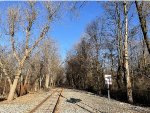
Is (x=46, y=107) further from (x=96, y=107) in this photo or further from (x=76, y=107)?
(x=96, y=107)

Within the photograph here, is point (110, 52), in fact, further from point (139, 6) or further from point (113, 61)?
point (139, 6)

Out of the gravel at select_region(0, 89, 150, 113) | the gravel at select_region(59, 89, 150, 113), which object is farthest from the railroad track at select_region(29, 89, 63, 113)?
the gravel at select_region(59, 89, 150, 113)

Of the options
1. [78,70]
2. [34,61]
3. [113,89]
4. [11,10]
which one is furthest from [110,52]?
[78,70]

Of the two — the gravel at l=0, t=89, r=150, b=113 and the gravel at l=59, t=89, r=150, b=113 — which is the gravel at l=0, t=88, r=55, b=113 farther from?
the gravel at l=59, t=89, r=150, b=113

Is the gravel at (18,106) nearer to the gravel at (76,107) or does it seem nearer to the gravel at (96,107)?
the gravel at (76,107)

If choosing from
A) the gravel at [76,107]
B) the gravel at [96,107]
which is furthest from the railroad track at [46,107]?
the gravel at [96,107]

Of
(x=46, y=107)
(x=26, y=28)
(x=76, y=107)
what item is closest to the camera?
(x=76, y=107)

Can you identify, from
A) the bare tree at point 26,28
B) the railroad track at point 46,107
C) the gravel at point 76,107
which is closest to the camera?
the railroad track at point 46,107

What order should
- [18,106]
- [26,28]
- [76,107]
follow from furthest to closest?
[26,28]
[18,106]
[76,107]

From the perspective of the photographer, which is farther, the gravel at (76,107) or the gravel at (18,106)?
the gravel at (18,106)

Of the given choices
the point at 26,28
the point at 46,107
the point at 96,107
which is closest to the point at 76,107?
the point at 96,107

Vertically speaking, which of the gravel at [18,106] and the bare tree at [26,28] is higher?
the bare tree at [26,28]

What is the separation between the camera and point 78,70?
86.8 meters

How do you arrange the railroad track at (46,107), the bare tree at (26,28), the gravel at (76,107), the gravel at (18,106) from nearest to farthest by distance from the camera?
the railroad track at (46,107) → the gravel at (76,107) → the gravel at (18,106) → the bare tree at (26,28)
